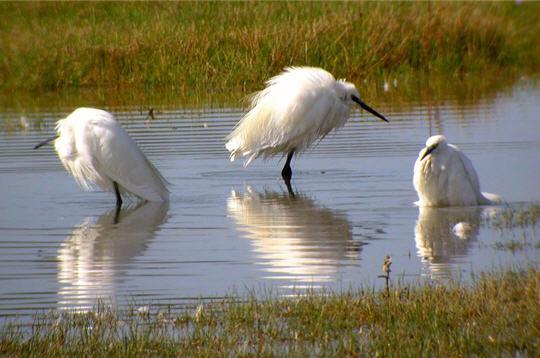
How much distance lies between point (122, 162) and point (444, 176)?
2753 mm

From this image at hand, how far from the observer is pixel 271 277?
260 inches

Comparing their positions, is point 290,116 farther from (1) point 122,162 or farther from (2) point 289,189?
(1) point 122,162

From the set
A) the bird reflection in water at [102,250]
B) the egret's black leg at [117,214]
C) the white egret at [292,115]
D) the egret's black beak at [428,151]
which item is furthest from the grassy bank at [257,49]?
the egret's black beak at [428,151]

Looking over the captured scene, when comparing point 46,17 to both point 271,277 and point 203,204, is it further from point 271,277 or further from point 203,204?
point 271,277

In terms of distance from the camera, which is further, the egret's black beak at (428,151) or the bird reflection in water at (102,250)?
the egret's black beak at (428,151)

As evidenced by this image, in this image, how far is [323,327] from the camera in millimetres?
5266

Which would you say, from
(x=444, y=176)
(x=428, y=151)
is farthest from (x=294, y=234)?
(x=444, y=176)

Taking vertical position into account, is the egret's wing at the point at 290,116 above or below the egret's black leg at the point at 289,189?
above

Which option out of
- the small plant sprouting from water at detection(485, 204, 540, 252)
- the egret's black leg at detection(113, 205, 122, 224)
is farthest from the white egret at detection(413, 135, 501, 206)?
the egret's black leg at detection(113, 205, 122, 224)

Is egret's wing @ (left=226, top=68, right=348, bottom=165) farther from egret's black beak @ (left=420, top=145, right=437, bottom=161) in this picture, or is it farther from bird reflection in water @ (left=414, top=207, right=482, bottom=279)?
egret's black beak @ (left=420, top=145, right=437, bottom=161)

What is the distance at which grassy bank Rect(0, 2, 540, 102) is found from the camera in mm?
19406

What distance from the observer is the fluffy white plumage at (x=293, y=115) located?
11.6 metres

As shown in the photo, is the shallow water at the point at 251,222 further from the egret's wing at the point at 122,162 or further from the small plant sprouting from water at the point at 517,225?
the egret's wing at the point at 122,162

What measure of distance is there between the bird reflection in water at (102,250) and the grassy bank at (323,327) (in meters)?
0.66
